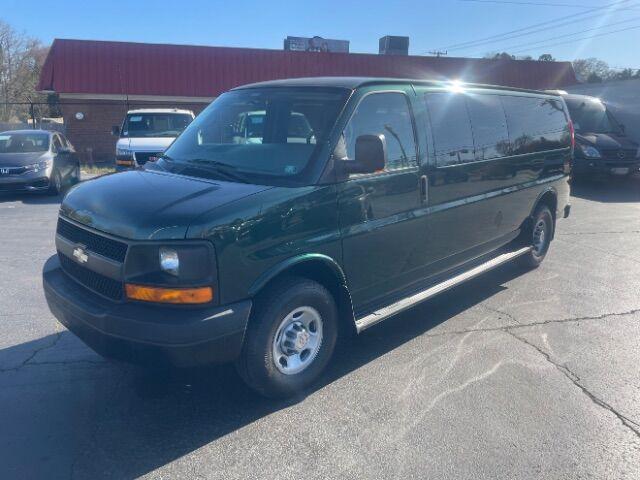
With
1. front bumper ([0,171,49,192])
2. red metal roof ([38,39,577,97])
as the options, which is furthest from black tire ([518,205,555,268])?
red metal roof ([38,39,577,97])

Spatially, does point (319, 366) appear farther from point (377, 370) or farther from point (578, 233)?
point (578, 233)

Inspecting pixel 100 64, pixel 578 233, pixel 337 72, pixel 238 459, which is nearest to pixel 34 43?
pixel 100 64

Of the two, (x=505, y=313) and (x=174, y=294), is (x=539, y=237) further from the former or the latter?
(x=174, y=294)

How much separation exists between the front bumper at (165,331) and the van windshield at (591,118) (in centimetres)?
1335

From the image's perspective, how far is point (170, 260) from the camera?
315 cm

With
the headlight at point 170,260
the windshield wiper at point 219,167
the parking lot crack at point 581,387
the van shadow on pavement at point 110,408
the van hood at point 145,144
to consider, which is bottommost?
the van shadow on pavement at point 110,408

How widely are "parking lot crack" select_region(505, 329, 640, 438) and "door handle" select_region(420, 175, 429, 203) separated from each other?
1.46 metres

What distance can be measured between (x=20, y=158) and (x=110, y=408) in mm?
10430

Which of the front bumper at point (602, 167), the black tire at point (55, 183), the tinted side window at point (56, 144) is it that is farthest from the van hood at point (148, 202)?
the front bumper at point (602, 167)

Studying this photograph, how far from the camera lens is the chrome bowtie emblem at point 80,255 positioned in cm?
356

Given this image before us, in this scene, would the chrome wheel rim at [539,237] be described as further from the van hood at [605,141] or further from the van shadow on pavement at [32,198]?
the van shadow on pavement at [32,198]

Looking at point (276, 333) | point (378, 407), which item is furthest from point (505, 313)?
point (276, 333)

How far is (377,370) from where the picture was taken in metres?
4.20

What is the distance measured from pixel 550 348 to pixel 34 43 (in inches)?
1907
